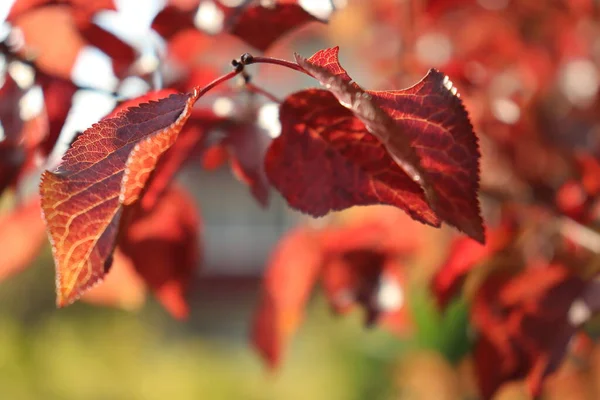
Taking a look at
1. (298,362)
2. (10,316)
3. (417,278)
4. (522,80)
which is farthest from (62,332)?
(522,80)

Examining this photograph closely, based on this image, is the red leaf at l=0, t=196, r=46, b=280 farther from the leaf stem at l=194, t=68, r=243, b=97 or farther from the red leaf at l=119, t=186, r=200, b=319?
the leaf stem at l=194, t=68, r=243, b=97

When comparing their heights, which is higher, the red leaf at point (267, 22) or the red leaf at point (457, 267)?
the red leaf at point (267, 22)

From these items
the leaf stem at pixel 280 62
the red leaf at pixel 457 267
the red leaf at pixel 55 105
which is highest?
the leaf stem at pixel 280 62

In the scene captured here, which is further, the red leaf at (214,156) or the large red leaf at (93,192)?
the red leaf at (214,156)

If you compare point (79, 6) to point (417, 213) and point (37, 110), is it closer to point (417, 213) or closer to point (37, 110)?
point (37, 110)

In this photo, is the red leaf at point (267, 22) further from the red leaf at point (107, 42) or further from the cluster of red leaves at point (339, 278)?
the cluster of red leaves at point (339, 278)

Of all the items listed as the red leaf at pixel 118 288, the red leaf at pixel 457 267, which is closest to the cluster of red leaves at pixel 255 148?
the red leaf at pixel 118 288

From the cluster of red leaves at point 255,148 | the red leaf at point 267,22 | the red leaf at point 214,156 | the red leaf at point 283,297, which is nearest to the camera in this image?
the cluster of red leaves at point 255,148
